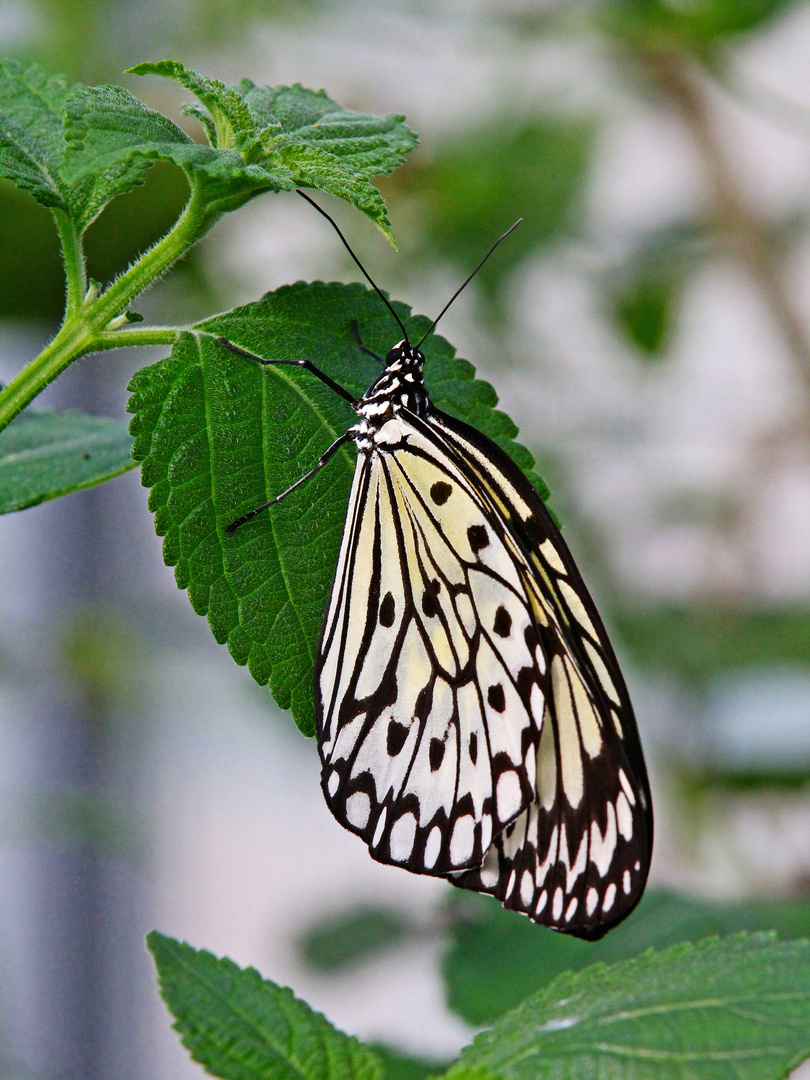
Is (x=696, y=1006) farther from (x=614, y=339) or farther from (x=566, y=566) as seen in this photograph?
(x=614, y=339)

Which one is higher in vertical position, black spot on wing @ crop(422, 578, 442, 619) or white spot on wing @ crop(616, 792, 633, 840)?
black spot on wing @ crop(422, 578, 442, 619)

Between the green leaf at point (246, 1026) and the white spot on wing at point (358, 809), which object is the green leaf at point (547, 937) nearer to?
the white spot on wing at point (358, 809)

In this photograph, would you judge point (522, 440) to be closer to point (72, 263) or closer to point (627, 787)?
point (627, 787)

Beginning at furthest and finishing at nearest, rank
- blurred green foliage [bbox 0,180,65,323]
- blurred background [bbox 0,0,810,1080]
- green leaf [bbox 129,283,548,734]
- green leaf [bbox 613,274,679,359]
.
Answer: green leaf [bbox 613,274,679,359]
blurred green foliage [bbox 0,180,65,323]
blurred background [bbox 0,0,810,1080]
green leaf [bbox 129,283,548,734]

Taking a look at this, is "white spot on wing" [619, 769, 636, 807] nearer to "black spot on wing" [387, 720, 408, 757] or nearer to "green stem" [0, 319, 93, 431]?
"black spot on wing" [387, 720, 408, 757]

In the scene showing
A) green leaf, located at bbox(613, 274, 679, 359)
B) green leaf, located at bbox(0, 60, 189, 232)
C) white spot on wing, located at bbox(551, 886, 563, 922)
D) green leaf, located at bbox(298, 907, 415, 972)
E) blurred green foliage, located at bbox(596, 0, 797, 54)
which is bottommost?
white spot on wing, located at bbox(551, 886, 563, 922)

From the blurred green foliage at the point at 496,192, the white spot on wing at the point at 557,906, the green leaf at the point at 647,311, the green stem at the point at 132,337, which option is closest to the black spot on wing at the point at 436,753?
the white spot on wing at the point at 557,906

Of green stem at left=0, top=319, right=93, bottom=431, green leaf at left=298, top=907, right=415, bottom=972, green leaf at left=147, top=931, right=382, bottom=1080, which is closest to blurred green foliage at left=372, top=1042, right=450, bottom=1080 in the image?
green leaf at left=147, top=931, right=382, bottom=1080
